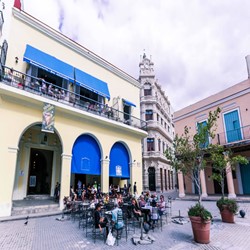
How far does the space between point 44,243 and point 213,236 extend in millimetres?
5619

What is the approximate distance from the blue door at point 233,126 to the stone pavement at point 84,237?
9.48 m

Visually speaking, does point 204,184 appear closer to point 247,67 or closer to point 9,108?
point 247,67

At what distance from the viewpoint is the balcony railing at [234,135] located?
1552 centimetres

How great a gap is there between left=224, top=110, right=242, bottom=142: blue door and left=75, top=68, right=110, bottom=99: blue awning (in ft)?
36.3

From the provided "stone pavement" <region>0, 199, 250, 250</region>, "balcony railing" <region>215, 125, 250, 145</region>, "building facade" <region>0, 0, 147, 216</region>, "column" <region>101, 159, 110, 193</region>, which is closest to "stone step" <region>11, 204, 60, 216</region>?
"building facade" <region>0, 0, 147, 216</region>

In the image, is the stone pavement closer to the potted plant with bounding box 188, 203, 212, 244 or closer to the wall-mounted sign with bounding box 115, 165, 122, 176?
the potted plant with bounding box 188, 203, 212, 244

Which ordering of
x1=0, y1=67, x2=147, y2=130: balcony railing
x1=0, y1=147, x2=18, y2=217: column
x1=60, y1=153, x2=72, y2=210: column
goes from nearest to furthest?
x1=0, y1=147, x2=18, y2=217: column
x1=0, y1=67, x2=147, y2=130: balcony railing
x1=60, y1=153, x2=72, y2=210: column

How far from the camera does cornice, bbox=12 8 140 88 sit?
11631mm

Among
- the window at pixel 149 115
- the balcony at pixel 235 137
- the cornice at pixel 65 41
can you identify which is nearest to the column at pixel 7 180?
the cornice at pixel 65 41

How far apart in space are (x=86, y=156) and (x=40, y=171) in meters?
3.71

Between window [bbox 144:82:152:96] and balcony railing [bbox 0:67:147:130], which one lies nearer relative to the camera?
balcony railing [bbox 0:67:147:130]

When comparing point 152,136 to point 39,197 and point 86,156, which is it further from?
point 39,197

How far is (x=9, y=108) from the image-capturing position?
9602 mm

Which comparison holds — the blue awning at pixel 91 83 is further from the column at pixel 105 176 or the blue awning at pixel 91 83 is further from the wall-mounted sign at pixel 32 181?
the wall-mounted sign at pixel 32 181
